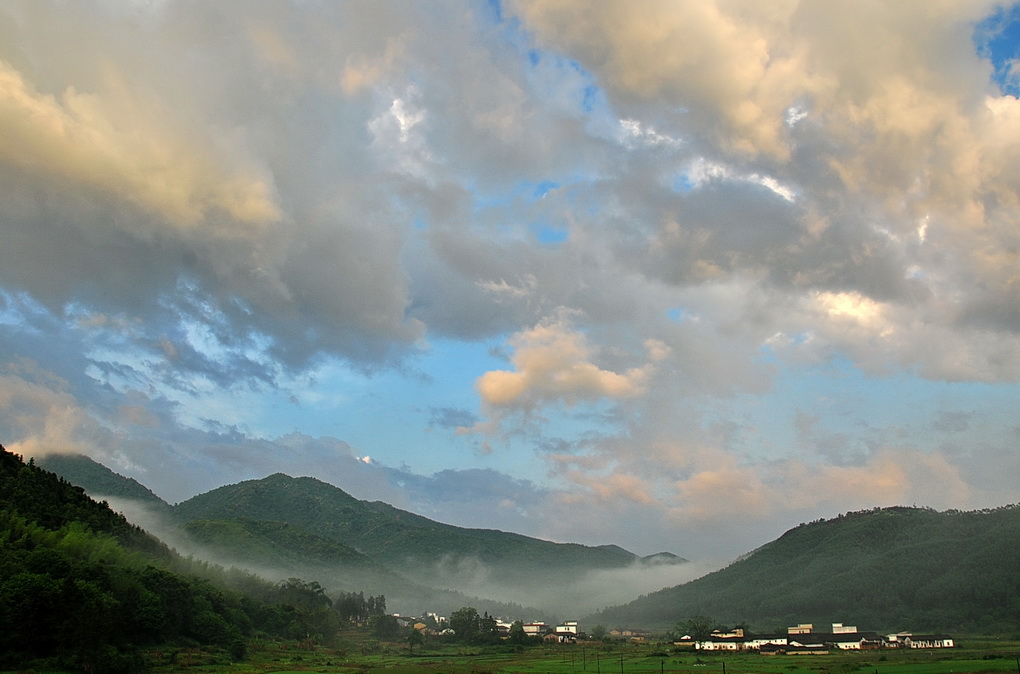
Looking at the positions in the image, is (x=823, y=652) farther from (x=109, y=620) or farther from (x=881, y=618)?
(x=109, y=620)

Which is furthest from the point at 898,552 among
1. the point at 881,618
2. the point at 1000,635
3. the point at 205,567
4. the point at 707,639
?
the point at 205,567

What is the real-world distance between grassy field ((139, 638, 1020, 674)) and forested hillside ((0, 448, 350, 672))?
16.0ft

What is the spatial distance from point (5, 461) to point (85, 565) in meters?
43.5

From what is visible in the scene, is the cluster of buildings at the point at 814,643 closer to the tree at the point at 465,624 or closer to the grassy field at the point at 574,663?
the grassy field at the point at 574,663

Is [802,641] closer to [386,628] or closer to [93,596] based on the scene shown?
[386,628]

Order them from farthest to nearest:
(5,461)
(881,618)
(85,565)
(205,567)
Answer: (881,618) < (205,567) < (5,461) < (85,565)

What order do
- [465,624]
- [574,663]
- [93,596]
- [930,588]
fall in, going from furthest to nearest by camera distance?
[930,588] → [465,624] → [574,663] → [93,596]

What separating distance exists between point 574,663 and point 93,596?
52.9 m

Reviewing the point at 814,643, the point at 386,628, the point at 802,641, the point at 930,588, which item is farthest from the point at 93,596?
the point at 930,588

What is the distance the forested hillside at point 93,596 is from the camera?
55.6 m

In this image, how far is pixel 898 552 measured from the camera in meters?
190

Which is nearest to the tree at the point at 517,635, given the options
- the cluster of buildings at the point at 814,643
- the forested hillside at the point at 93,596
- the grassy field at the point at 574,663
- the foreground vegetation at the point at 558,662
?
the foreground vegetation at the point at 558,662

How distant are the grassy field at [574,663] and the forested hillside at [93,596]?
4.88 metres

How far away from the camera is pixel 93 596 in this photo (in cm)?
6034
